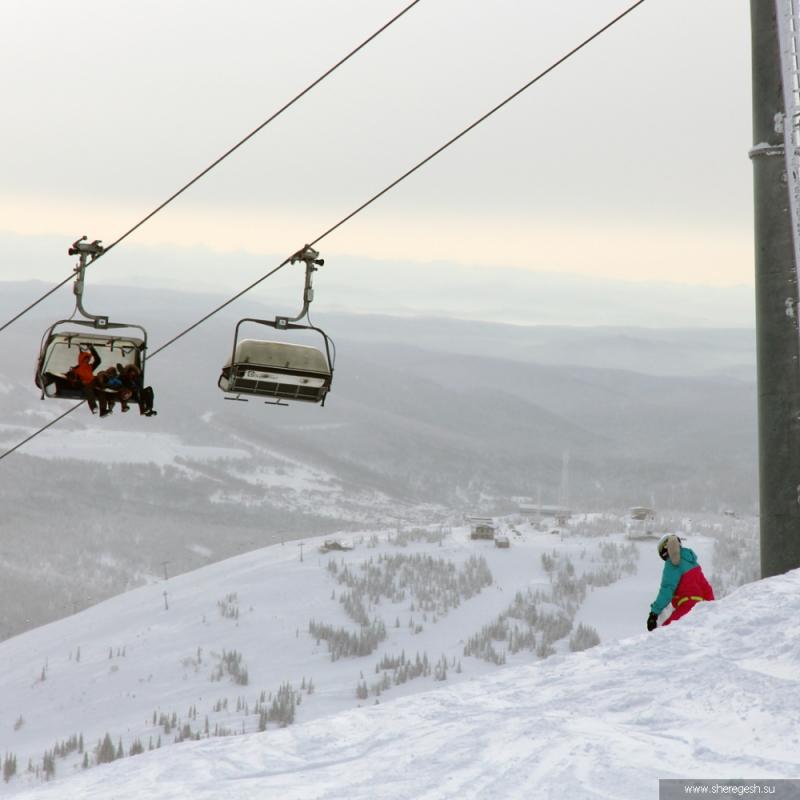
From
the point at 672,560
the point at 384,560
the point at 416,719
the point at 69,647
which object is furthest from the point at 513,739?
the point at 384,560

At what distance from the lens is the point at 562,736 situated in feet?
23.5

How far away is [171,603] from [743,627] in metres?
18.1

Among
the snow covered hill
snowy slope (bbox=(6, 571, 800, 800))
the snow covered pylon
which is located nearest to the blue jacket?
the snow covered hill

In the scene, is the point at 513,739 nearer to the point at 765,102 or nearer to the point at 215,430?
the point at 765,102

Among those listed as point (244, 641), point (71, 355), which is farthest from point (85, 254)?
point (244, 641)

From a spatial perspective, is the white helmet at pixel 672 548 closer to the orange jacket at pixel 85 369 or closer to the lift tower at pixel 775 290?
the lift tower at pixel 775 290

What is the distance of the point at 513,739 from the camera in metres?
7.29

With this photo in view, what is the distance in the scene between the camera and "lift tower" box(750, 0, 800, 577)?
8719 mm

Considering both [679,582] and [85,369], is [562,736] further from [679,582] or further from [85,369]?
[85,369]

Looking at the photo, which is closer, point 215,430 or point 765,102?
point 765,102

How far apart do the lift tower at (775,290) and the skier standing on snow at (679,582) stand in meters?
1.38

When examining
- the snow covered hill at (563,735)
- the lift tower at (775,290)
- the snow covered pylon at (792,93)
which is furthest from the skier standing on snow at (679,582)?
the snow covered pylon at (792,93)

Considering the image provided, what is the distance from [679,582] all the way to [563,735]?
357 centimetres

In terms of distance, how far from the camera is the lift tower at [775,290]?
8.72 m
